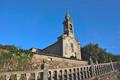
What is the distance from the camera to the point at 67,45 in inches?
1606

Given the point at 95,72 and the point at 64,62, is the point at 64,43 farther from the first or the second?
the point at 95,72

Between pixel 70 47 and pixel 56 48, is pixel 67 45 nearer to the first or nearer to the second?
pixel 70 47

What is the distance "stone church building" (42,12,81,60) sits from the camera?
39.8m

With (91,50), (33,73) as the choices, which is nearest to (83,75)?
(33,73)

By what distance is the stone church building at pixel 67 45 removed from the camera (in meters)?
39.8

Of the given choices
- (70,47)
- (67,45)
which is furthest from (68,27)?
(67,45)

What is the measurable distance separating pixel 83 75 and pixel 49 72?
3.25m

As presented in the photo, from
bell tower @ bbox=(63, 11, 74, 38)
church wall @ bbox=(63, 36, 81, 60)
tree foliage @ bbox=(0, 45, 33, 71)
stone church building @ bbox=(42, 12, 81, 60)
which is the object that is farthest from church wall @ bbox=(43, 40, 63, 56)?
tree foliage @ bbox=(0, 45, 33, 71)

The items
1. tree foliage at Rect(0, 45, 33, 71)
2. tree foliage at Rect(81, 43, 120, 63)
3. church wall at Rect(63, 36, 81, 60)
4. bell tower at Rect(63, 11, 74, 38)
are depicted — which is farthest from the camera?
bell tower at Rect(63, 11, 74, 38)

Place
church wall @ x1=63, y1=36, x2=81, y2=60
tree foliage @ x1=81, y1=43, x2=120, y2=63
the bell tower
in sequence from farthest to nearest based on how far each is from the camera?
the bell tower
tree foliage @ x1=81, y1=43, x2=120, y2=63
church wall @ x1=63, y1=36, x2=81, y2=60

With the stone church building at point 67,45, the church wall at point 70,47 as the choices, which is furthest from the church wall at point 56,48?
the church wall at point 70,47

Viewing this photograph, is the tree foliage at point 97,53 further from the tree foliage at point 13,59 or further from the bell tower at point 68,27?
the tree foliage at point 13,59

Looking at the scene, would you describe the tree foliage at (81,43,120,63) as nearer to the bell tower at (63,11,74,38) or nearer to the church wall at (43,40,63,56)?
the bell tower at (63,11,74,38)

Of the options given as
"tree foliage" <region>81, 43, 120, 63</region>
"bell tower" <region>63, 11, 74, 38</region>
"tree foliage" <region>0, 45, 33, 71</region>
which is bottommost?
"tree foliage" <region>0, 45, 33, 71</region>
